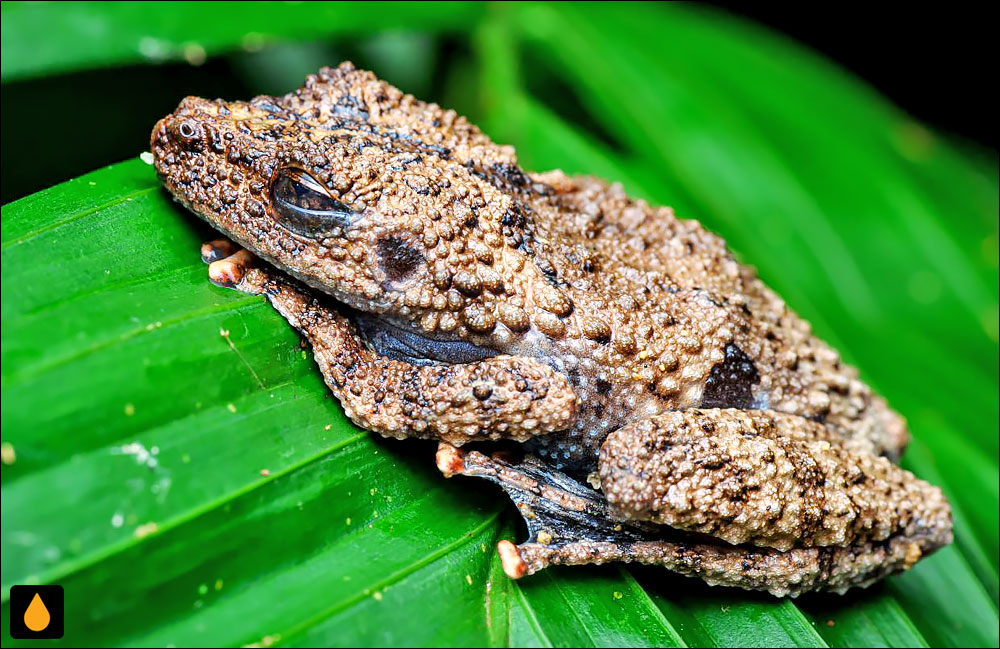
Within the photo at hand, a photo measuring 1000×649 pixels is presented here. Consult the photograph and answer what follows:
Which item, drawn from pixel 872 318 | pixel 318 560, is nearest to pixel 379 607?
pixel 318 560

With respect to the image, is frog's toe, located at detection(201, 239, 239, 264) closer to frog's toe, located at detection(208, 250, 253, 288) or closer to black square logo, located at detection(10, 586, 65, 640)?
frog's toe, located at detection(208, 250, 253, 288)

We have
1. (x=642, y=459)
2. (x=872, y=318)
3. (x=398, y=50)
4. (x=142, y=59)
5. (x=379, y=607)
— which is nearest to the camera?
(x=379, y=607)

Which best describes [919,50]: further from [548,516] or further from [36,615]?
[36,615]

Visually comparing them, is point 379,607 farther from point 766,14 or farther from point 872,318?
point 766,14

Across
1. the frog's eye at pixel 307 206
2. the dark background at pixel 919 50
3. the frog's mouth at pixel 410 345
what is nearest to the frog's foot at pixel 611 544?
the frog's mouth at pixel 410 345

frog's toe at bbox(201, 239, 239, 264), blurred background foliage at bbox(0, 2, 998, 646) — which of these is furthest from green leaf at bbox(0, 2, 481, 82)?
frog's toe at bbox(201, 239, 239, 264)

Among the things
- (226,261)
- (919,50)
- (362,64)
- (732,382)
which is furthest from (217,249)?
(919,50)

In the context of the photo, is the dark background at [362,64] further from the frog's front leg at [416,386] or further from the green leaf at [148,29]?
the frog's front leg at [416,386]
